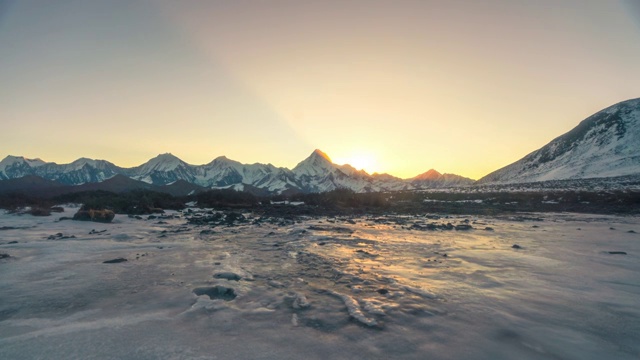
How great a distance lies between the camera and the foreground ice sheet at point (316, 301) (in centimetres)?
409

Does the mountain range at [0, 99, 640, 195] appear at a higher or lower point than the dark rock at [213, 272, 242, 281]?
higher

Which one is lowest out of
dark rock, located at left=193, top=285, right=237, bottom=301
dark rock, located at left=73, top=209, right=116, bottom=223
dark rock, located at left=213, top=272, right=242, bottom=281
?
dark rock, located at left=193, top=285, right=237, bottom=301

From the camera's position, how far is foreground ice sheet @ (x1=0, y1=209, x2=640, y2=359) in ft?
13.4

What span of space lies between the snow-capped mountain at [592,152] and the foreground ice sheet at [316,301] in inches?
4324

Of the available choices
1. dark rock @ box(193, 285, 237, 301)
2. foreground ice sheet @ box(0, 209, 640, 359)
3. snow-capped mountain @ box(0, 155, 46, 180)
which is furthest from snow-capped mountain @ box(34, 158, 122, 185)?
dark rock @ box(193, 285, 237, 301)

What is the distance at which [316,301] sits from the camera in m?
5.95

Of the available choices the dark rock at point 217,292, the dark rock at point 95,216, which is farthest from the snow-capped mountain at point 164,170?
the dark rock at point 217,292

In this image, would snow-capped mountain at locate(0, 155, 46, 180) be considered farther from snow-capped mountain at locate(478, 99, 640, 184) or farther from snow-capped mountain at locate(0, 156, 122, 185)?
snow-capped mountain at locate(478, 99, 640, 184)

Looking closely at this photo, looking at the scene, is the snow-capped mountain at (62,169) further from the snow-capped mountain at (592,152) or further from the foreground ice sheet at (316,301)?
the snow-capped mountain at (592,152)

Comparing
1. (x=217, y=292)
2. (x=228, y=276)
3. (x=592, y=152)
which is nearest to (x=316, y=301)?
(x=217, y=292)

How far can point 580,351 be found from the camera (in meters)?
3.99

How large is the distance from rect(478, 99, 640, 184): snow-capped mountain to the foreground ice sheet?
10983 cm

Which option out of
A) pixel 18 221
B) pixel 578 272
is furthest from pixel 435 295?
pixel 18 221

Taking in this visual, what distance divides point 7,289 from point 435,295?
7.87m
